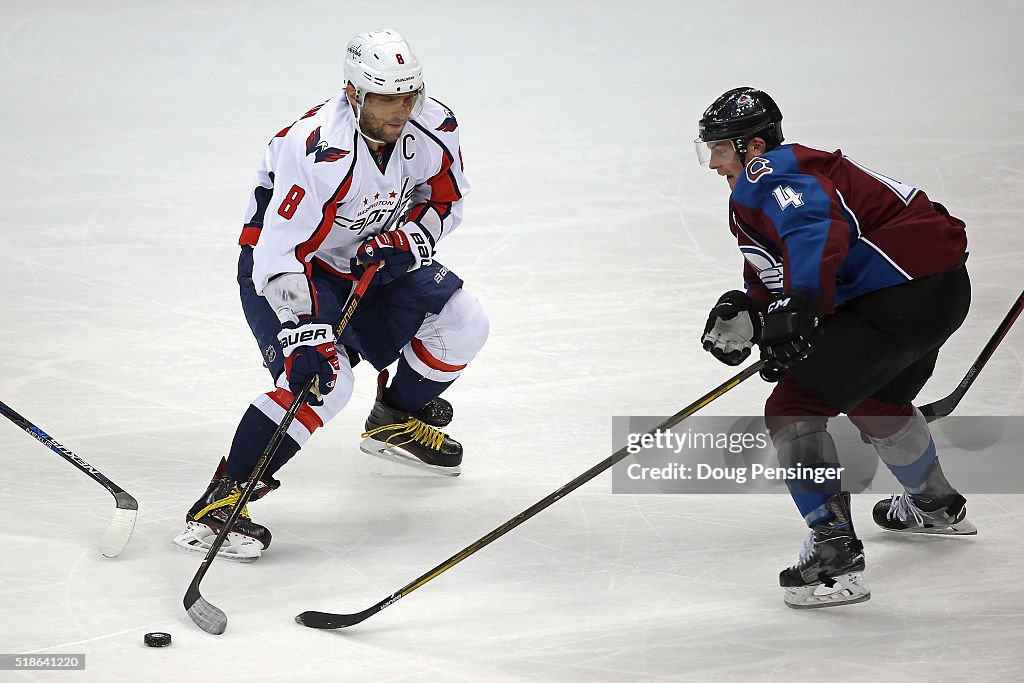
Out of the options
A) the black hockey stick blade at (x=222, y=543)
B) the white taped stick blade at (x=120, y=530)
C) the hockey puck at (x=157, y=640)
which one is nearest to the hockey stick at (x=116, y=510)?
the white taped stick blade at (x=120, y=530)

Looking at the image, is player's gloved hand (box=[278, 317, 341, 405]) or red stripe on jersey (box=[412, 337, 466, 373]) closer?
player's gloved hand (box=[278, 317, 341, 405])

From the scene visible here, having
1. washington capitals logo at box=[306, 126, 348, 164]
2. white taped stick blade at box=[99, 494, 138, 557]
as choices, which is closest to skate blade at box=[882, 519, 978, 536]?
washington capitals logo at box=[306, 126, 348, 164]

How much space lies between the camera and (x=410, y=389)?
369 centimetres

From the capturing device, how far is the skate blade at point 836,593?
2.79 m

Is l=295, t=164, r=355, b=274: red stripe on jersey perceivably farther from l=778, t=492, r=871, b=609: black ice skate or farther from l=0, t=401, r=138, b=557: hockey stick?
l=778, t=492, r=871, b=609: black ice skate

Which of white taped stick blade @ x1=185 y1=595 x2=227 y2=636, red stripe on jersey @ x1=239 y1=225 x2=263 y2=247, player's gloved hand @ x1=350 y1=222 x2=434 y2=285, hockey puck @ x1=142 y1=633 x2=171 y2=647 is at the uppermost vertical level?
player's gloved hand @ x1=350 y1=222 x2=434 y2=285

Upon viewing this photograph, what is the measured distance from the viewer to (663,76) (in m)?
7.85

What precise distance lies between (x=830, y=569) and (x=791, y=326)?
21.8 inches

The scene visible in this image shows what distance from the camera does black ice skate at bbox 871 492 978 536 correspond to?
3.14 metres

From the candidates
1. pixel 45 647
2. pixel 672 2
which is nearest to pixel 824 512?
pixel 45 647

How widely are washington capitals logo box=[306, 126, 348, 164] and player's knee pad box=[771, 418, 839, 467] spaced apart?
120cm

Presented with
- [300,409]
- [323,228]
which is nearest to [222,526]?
[300,409]

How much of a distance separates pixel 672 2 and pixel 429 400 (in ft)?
21.5

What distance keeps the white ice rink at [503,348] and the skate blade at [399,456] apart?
4 centimetres
